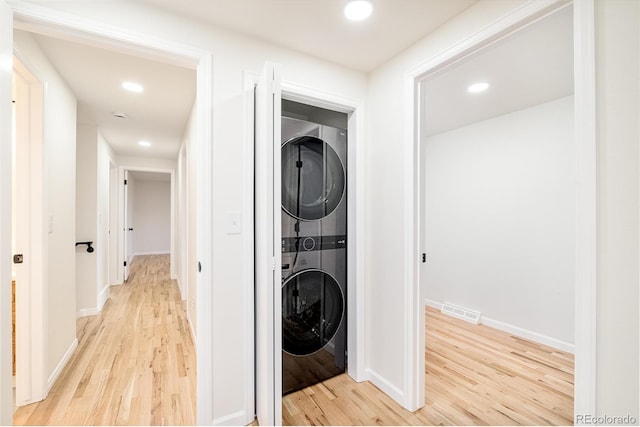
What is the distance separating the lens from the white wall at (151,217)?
8633 mm

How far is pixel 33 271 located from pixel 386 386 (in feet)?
8.09

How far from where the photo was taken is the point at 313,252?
6.66ft

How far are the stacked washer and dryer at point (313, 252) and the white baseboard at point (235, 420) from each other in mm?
348

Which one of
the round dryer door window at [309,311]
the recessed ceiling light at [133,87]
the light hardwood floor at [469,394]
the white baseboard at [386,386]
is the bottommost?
the light hardwood floor at [469,394]

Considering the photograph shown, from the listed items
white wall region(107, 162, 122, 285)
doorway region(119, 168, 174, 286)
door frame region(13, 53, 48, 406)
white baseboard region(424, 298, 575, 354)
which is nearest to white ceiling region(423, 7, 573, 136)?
white baseboard region(424, 298, 575, 354)

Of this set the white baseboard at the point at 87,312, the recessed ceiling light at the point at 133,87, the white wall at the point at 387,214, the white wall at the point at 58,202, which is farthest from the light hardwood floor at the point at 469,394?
the white baseboard at the point at 87,312

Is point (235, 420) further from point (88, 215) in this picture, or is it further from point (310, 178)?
point (88, 215)

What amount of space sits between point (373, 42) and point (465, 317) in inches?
125

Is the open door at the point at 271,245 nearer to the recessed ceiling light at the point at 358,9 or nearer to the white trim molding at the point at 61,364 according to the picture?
the recessed ceiling light at the point at 358,9

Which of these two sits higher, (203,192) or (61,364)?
(203,192)

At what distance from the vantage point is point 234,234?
1.67m

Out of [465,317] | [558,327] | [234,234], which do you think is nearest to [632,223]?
[234,234]

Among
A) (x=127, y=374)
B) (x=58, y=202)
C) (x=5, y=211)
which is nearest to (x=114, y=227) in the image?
(x=58, y=202)

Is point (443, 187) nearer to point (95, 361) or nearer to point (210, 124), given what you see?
point (210, 124)
